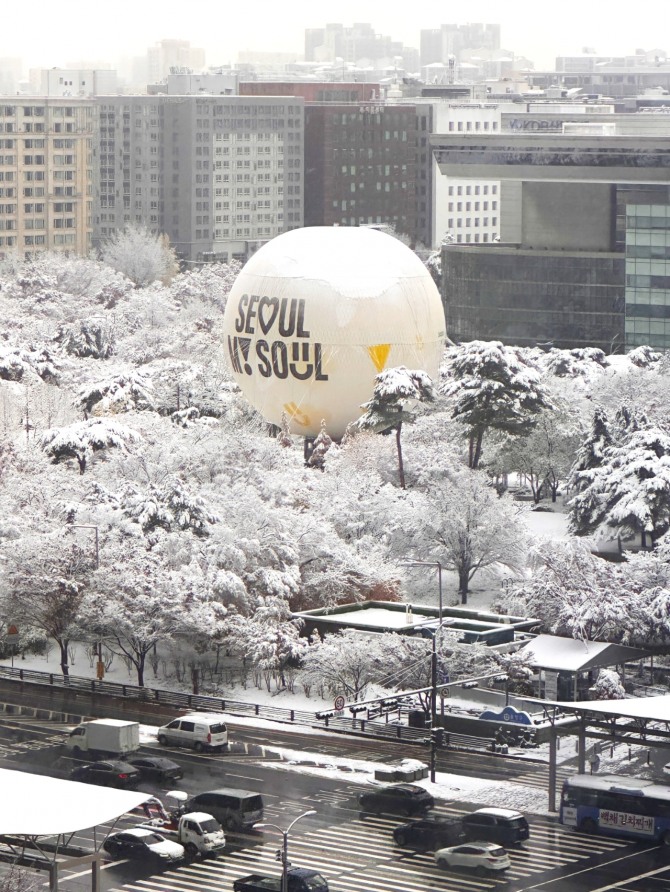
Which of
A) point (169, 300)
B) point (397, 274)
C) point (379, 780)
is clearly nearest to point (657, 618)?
point (379, 780)

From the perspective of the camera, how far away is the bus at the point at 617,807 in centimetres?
4941

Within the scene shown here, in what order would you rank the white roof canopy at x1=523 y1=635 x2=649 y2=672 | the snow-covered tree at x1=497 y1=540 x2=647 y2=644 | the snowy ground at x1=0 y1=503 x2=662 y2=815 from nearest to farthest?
the snowy ground at x1=0 y1=503 x2=662 y2=815 → the white roof canopy at x1=523 y1=635 x2=649 y2=672 → the snow-covered tree at x1=497 y1=540 x2=647 y2=644

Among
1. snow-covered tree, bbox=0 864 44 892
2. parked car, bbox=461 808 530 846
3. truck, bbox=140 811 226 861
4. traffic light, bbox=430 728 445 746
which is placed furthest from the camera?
traffic light, bbox=430 728 445 746

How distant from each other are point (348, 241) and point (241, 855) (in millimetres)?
50793

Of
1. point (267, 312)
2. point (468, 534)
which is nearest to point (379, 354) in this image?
point (267, 312)

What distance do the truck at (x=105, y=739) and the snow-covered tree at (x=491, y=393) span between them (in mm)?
34403

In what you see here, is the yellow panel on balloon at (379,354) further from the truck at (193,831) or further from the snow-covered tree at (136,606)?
the truck at (193,831)

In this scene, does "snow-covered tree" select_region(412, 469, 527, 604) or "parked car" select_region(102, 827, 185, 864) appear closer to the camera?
"parked car" select_region(102, 827, 185, 864)

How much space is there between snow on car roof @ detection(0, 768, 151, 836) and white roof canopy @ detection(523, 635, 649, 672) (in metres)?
24.7

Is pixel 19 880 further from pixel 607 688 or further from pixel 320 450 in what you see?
pixel 320 450

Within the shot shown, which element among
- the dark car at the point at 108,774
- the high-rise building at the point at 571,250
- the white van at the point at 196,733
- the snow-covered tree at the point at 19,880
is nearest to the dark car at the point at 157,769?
the dark car at the point at 108,774

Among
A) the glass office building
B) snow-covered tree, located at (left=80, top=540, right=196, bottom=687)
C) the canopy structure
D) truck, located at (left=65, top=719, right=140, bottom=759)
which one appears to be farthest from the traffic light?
the glass office building

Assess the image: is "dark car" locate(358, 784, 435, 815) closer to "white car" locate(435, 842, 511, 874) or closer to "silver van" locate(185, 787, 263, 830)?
"silver van" locate(185, 787, 263, 830)

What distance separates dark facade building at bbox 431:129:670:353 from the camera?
132m
